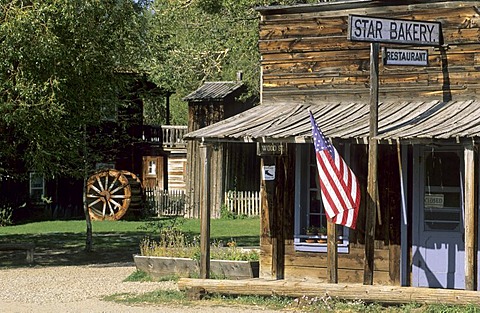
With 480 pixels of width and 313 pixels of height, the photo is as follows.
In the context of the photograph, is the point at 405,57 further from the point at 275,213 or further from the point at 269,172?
the point at 275,213

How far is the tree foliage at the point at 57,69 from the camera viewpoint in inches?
796

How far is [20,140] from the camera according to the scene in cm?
2228

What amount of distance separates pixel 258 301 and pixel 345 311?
1.53 m

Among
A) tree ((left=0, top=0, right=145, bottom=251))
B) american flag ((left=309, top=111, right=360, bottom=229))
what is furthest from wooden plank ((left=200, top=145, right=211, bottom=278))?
tree ((left=0, top=0, right=145, bottom=251))

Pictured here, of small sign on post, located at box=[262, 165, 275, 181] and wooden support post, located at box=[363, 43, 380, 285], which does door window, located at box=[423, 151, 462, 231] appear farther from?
small sign on post, located at box=[262, 165, 275, 181]

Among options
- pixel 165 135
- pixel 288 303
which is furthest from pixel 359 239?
pixel 165 135

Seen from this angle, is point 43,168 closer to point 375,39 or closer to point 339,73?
point 339,73

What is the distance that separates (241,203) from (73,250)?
13.4 metres

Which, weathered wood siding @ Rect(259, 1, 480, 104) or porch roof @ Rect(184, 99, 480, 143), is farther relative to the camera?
weathered wood siding @ Rect(259, 1, 480, 104)

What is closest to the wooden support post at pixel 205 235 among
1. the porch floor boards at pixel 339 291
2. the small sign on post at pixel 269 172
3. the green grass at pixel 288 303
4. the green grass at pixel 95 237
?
the porch floor boards at pixel 339 291

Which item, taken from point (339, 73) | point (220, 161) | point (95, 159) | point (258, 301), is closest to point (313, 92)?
point (339, 73)

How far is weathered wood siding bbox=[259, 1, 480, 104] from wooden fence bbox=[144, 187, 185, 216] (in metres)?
22.6

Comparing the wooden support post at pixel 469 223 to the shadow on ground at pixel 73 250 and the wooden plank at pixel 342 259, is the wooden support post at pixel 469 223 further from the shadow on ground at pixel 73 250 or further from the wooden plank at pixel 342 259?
the shadow on ground at pixel 73 250

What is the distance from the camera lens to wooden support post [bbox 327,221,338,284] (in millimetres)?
Answer: 15066
